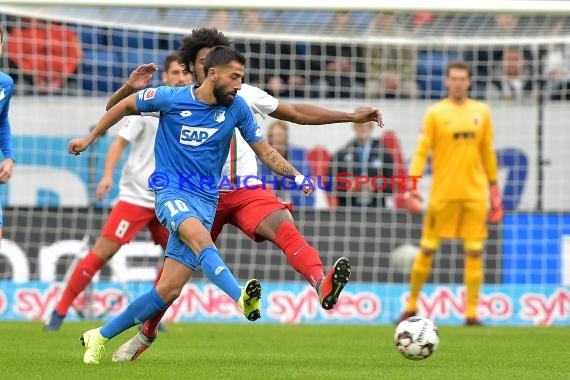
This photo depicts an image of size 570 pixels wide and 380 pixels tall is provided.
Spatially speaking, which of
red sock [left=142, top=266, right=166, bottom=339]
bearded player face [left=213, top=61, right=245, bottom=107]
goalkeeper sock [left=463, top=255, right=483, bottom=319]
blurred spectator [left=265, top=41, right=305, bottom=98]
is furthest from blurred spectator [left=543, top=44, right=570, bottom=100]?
red sock [left=142, top=266, right=166, bottom=339]

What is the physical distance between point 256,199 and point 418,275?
448 centimetres

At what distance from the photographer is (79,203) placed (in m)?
14.0

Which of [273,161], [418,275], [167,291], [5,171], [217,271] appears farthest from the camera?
[418,275]

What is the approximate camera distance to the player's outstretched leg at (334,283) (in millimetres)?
6922

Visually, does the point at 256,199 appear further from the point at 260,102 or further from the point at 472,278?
the point at 472,278

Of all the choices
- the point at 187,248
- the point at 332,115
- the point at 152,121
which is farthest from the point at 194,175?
the point at 152,121

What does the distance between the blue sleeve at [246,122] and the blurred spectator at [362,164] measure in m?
6.52

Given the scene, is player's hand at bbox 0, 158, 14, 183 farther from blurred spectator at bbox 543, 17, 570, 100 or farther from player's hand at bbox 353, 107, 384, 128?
blurred spectator at bbox 543, 17, 570, 100

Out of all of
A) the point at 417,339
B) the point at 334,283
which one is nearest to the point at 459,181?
the point at 417,339

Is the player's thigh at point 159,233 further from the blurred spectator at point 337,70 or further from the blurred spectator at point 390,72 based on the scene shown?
the blurred spectator at point 390,72

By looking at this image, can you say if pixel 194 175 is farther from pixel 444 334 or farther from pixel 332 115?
pixel 444 334

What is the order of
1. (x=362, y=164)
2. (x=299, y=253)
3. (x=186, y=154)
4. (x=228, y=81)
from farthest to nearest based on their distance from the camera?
(x=362, y=164) → (x=299, y=253) → (x=186, y=154) → (x=228, y=81)

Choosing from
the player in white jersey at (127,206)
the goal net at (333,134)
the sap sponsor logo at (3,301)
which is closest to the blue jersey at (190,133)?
the player in white jersey at (127,206)

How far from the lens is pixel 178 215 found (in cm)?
709
